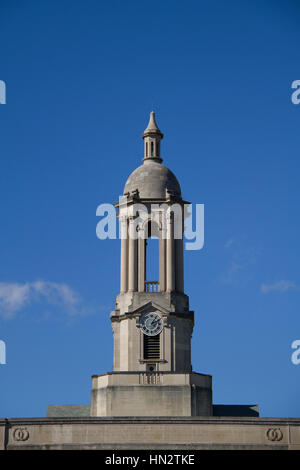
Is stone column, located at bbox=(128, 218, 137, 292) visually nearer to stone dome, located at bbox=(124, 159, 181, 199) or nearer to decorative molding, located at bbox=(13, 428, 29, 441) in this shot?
stone dome, located at bbox=(124, 159, 181, 199)

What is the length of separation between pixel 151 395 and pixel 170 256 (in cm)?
1133

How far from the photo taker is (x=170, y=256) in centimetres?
9944

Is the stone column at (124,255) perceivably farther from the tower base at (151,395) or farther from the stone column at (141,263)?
the tower base at (151,395)

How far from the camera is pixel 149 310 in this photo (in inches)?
3844

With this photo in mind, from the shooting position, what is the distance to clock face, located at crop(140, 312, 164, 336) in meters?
97.2

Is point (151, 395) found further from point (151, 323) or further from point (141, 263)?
point (141, 263)

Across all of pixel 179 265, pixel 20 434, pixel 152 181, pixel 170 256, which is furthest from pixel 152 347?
pixel 152 181

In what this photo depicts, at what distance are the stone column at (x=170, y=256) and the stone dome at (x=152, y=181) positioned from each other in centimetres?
224

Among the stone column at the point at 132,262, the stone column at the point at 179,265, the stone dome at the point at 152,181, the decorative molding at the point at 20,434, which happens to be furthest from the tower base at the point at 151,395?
the stone dome at the point at 152,181

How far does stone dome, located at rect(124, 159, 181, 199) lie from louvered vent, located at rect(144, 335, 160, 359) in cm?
1125

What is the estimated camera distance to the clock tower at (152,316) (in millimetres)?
94312
